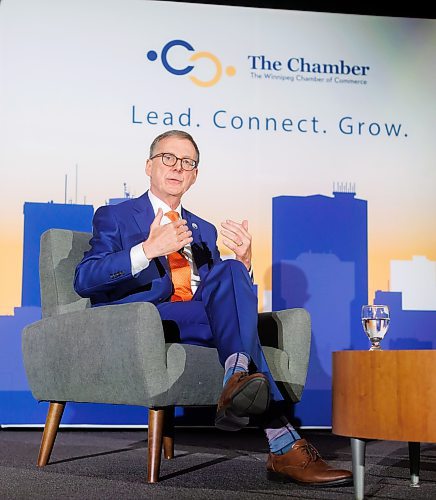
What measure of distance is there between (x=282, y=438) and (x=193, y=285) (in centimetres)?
82

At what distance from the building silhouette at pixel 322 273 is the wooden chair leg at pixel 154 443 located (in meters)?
2.13

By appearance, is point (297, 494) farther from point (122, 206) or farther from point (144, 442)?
point (144, 442)

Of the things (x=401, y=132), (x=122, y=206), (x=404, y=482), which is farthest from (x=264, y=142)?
(x=404, y=482)

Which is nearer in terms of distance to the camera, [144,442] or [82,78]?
[144,442]

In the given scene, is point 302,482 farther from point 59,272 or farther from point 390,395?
point 59,272

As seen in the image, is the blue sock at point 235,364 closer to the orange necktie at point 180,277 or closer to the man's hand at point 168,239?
the man's hand at point 168,239

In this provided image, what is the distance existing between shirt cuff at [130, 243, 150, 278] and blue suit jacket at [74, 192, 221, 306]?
0.05 ft

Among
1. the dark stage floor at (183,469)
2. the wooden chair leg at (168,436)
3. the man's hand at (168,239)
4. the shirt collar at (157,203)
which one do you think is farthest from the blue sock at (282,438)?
the shirt collar at (157,203)

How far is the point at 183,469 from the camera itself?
2.89 m

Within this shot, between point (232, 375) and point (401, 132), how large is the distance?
2931 mm

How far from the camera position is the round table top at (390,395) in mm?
2039

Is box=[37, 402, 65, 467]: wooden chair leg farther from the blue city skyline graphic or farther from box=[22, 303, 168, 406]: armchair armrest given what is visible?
the blue city skyline graphic

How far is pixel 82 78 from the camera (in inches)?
184

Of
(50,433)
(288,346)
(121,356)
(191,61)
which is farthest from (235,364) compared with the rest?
(191,61)
